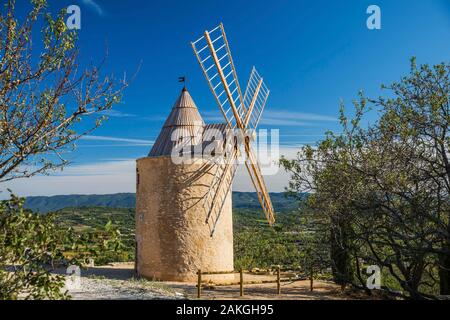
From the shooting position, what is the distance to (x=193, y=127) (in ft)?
45.6

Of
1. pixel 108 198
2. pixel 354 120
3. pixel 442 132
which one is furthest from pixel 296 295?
pixel 108 198

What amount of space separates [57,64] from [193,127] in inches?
337

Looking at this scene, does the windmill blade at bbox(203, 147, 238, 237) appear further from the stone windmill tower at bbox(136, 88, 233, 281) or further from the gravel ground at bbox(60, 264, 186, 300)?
the gravel ground at bbox(60, 264, 186, 300)

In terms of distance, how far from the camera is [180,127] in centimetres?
1380

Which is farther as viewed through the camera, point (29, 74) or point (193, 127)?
point (193, 127)

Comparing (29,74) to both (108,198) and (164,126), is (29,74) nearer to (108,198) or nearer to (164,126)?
(164,126)

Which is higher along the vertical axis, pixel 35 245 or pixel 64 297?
pixel 35 245

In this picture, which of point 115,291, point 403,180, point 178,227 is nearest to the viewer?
point 403,180

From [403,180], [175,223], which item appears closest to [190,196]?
[175,223]

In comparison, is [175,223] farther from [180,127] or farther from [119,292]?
[119,292]

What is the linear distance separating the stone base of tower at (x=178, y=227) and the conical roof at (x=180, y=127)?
1.75 feet

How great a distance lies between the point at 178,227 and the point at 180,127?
329 cm
